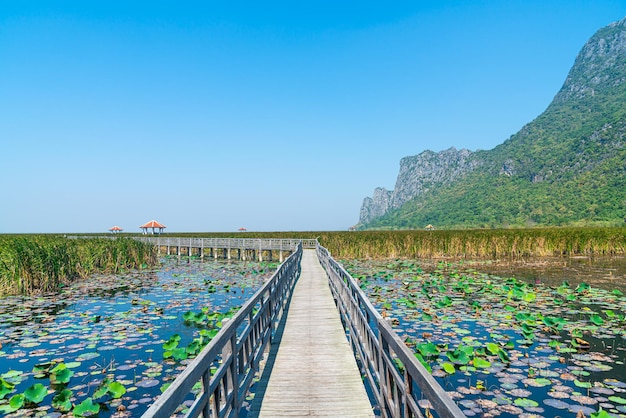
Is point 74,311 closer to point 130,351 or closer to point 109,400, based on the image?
point 130,351

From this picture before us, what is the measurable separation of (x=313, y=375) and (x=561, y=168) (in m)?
123

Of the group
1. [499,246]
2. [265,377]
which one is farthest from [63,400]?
[499,246]

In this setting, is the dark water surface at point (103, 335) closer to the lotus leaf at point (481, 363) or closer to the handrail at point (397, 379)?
the handrail at point (397, 379)

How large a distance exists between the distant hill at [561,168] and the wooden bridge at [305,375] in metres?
77.4

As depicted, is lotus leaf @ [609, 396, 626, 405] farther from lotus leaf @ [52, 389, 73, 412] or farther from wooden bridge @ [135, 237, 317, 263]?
wooden bridge @ [135, 237, 317, 263]

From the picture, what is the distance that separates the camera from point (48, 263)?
17.4 m

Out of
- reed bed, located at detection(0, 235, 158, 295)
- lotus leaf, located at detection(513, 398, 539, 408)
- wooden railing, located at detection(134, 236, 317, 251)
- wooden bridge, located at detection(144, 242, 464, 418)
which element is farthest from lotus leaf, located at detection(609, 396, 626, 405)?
wooden railing, located at detection(134, 236, 317, 251)

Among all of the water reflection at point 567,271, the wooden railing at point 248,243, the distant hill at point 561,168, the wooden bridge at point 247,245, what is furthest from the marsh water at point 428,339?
the distant hill at point 561,168

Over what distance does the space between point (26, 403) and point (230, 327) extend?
444cm

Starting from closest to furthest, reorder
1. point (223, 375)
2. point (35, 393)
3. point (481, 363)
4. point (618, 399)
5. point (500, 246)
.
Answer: point (223, 375), point (35, 393), point (618, 399), point (481, 363), point (500, 246)

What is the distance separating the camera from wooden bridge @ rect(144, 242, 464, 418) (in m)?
3.06

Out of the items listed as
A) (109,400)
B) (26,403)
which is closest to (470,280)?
(109,400)

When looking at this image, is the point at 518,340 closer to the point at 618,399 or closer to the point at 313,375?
the point at 618,399

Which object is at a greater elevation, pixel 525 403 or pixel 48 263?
pixel 48 263
